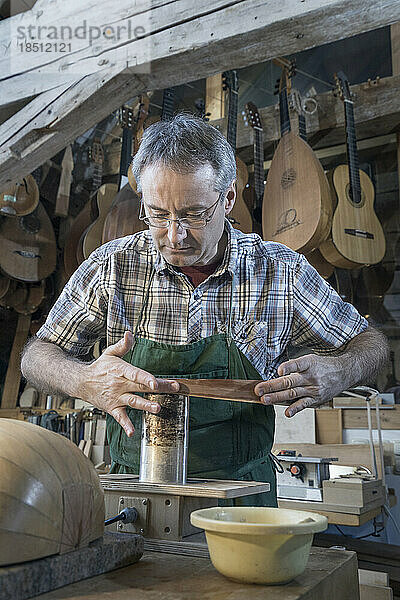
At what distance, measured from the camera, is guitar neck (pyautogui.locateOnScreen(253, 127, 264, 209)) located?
12.2 ft

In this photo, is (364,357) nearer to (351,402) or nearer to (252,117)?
(351,402)

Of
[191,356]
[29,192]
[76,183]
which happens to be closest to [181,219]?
[191,356]

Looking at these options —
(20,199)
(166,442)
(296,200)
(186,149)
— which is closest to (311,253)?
(296,200)

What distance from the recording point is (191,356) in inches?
60.7

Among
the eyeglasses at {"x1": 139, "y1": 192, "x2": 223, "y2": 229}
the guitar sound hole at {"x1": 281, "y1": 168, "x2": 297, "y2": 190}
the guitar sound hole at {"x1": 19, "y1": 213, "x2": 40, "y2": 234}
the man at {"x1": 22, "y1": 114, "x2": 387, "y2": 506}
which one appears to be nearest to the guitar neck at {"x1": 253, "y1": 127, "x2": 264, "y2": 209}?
the guitar sound hole at {"x1": 281, "y1": 168, "x2": 297, "y2": 190}

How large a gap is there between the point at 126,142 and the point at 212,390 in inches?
119

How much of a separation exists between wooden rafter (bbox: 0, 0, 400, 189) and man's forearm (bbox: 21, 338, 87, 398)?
1.07 m

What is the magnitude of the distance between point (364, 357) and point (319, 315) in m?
0.18

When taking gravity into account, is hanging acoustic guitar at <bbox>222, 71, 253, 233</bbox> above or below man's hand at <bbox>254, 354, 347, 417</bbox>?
above

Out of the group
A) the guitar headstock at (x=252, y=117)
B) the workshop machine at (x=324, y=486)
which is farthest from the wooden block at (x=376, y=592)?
the guitar headstock at (x=252, y=117)

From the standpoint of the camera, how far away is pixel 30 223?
170 inches

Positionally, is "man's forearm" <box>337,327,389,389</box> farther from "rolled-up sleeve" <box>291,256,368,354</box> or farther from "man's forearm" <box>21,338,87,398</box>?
"man's forearm" <box>21,338,87,398</box>

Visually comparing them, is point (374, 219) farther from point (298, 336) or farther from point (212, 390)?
point (212, 390)

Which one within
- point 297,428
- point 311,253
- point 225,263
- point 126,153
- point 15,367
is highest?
point 126,153
